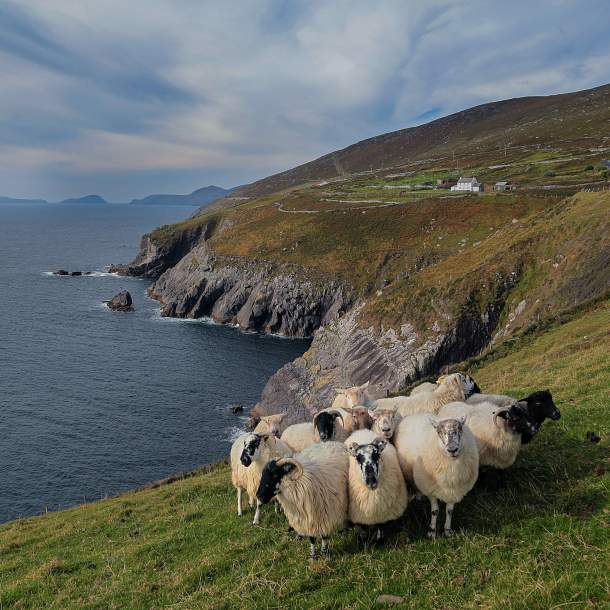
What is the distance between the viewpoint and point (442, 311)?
5469 centimetres

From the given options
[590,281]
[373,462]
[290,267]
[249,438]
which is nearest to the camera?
[373,462]

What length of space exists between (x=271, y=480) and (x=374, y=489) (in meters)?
2.28

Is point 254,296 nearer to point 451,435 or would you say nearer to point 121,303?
point 121,303

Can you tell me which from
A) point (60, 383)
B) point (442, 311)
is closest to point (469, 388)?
point (442, 311)

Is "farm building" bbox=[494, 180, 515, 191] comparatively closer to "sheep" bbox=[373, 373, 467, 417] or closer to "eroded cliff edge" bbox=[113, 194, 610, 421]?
"eroded cliff edge" bbox=[113, 194, 610, 421]

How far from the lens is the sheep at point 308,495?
1007cm

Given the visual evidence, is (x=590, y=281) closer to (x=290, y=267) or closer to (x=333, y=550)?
(x=333, y=550)

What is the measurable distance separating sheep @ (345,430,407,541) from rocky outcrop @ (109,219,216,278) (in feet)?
508

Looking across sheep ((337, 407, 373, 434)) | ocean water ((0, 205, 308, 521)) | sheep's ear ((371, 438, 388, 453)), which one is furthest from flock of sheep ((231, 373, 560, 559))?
ocean water ((0, 205, 308, 521))

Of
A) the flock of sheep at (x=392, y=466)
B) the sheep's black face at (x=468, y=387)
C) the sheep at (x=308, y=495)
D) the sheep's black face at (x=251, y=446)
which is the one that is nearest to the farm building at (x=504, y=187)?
the sheep's black face at (x=468, y=387)

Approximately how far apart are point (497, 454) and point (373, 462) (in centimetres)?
361

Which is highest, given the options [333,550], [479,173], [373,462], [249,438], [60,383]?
[479,173]

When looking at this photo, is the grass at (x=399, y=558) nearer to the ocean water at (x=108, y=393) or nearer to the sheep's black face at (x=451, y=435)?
the sheep's black face at (x=451, y=435)

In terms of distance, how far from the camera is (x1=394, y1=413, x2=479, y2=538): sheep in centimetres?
996
